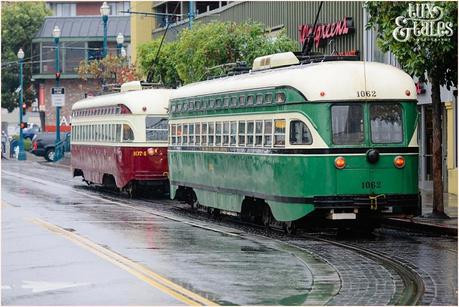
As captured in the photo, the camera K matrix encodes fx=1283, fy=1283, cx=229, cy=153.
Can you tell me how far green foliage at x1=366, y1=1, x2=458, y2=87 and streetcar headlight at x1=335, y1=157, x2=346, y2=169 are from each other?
13.5 feet

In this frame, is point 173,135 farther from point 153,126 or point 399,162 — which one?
point 399,162

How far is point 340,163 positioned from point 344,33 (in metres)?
22.5

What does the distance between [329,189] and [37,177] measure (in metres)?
29.5

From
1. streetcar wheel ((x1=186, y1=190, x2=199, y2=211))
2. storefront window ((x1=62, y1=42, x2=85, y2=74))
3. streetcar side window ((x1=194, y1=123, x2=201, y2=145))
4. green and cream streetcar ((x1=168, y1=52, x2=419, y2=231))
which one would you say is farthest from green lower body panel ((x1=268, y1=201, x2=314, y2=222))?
storefront window ((x1=62, y1=42, x2=85, y2=74))

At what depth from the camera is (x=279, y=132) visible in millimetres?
22297

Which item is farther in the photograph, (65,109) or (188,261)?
(65,109)

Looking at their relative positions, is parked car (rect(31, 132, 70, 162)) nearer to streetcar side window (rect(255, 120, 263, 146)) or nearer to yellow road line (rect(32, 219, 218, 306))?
streetcar side window (rect(255, 120, 263, 146))

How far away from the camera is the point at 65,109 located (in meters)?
106

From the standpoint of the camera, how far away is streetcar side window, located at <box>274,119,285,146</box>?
22.1 meters

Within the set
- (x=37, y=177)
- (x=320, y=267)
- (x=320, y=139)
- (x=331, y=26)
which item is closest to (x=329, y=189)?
(x=320, y=139)

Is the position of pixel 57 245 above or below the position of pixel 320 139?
below

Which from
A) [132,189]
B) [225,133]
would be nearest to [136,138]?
[132,189]

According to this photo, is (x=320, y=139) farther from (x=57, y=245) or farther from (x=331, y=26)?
(x=331, y=26)

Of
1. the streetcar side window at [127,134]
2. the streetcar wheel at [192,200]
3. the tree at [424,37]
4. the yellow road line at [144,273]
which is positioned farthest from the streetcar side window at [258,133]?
the streetcar side window at [127,134]
